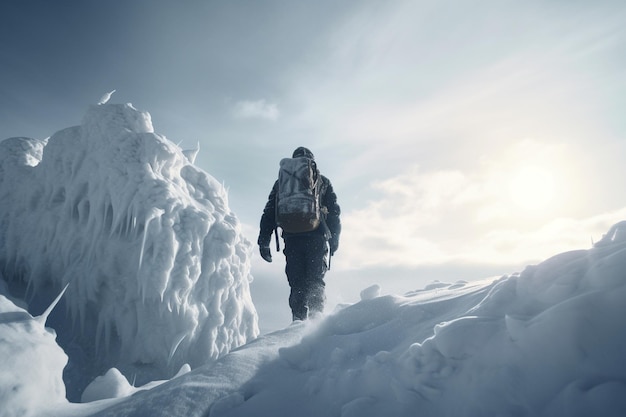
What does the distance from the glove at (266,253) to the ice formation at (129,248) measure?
3573 millimetres

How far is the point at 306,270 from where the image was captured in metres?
4.22

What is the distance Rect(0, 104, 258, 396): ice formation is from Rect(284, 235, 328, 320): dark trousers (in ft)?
13.5

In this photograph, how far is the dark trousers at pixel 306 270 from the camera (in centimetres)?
413

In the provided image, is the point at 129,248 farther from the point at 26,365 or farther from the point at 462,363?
the point at 462,363

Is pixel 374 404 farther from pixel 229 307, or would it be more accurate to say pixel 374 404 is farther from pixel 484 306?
A: pixel 229 307

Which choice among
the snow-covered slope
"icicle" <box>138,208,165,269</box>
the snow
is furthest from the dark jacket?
"icicle" <box>138,208,165,269</box>

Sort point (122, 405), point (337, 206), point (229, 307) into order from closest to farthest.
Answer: point (122, 405) → point (337, 206) → point (229, 307)

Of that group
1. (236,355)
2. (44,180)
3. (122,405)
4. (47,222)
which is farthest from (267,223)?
(44,180)

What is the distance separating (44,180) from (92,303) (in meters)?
4.00

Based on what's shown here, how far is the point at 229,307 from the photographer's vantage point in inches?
324

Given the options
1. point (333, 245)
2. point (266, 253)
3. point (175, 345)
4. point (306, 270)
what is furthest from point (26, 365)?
point (175, 345)

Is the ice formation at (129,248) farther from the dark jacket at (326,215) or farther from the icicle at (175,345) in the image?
the dark jacket at (326,215)

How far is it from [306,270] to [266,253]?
711 mm

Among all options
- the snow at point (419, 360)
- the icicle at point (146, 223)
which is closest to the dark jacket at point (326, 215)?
the snow at point (419, 360)
